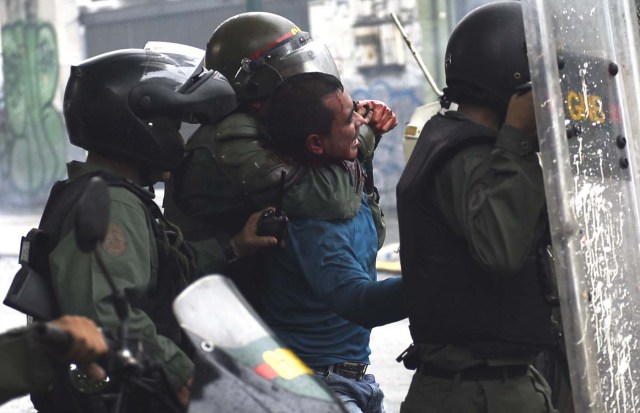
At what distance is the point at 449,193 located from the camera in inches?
121

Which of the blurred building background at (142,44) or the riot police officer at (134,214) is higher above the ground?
the riot police officer at (134,214)

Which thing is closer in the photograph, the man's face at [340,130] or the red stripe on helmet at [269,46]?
the man's face at [340,130]

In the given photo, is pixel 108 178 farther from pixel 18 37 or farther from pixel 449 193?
pixel 18 37

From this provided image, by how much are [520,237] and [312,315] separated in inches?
38.1

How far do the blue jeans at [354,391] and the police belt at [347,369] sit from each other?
1 cm

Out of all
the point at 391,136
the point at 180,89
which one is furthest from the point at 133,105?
the point at 391,136

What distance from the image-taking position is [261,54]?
407 centimetres

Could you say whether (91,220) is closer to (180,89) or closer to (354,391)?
(180,89)

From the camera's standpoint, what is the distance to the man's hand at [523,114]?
3.04 m

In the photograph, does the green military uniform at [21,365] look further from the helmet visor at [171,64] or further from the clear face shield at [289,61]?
the clear face shield at [289,61]

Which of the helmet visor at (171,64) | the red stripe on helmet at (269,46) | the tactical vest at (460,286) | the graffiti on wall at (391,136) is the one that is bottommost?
the graffiti on wall at (391,136)

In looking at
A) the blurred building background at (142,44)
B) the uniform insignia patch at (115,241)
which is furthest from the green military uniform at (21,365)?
the blurred building background at (142,44)

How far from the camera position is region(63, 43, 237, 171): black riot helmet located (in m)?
3.37

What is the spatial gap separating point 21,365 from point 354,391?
1304 mm
